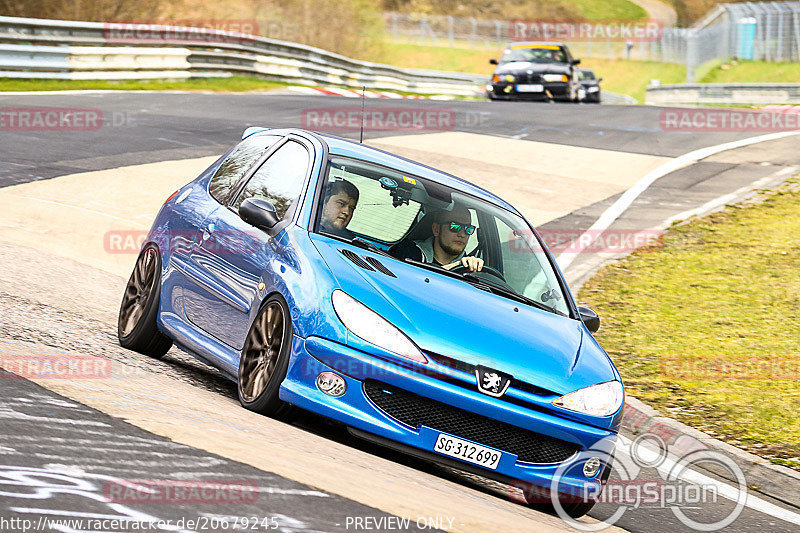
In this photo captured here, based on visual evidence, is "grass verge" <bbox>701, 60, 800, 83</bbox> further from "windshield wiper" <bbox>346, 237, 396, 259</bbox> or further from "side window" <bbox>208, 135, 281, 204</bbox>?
"windshield wiper" <bbox>346, 237, 396, 259</bbox>

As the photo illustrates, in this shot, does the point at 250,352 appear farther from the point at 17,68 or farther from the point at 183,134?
the point at 17,68

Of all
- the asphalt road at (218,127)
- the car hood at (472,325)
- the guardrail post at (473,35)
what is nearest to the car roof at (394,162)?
the car hood at (472,325)

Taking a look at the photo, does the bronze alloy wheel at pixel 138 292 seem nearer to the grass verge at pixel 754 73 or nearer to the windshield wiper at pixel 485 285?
the windshield wiper at pixel 485 285

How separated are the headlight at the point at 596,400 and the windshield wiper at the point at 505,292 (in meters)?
0.82

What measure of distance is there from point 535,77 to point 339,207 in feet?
89.2

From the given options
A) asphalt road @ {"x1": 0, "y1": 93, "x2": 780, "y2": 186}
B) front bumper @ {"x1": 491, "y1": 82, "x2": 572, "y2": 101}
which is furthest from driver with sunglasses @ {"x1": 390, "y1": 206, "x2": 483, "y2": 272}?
front bumper @ {"x1": 491, "y1": 82, "x2": 572, "y2": 101}

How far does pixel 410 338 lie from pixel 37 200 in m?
7.69

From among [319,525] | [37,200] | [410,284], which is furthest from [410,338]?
[37,200]

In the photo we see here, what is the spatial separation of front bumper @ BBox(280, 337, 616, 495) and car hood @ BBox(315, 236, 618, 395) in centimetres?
15

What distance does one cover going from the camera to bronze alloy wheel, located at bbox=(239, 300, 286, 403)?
605 centimetres

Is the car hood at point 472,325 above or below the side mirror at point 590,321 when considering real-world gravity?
above

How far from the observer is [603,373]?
6289 millimetres

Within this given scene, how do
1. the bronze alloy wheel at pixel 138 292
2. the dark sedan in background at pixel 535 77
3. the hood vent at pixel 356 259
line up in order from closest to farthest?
the hood vent at pixel 356 259
the bronze alloy wheel at pixel 138 292
the dark sedan in background at pixel 535 77

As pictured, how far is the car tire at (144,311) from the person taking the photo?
7508mm
